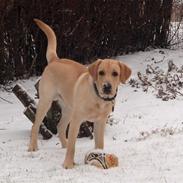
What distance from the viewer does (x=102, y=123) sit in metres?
5.52

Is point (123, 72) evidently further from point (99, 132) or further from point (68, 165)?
point (68, 165)

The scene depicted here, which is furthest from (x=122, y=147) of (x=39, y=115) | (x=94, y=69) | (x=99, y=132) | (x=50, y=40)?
(x=50, y=40)

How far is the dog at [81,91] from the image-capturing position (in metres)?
5.09

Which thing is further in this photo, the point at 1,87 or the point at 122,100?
the point at 1,87

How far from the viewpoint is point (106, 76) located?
199 inches

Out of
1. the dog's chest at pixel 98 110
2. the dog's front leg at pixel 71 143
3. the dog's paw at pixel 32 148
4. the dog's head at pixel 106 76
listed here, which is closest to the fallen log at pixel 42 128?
the dog's paw at pixel 32 148

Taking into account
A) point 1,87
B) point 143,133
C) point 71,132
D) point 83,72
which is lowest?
point 1,87

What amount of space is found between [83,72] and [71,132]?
0.78 m

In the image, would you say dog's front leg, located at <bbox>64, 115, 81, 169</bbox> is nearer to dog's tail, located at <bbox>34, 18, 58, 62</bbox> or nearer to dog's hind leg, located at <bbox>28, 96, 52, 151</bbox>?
dog's hind leg, located at <bbox>28, 96, 52, 151</bbox>

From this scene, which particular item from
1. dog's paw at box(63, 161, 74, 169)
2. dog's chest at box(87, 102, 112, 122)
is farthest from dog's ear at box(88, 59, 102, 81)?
dog's paw at box(63, 161, 74, 169)

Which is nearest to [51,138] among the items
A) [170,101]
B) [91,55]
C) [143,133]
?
[143,133]

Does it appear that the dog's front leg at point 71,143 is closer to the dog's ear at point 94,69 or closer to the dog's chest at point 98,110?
the dog's chest at point 98,110

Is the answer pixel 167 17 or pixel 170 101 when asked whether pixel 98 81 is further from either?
pixel 167 17

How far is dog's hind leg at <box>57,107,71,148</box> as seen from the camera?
6.28 metres
